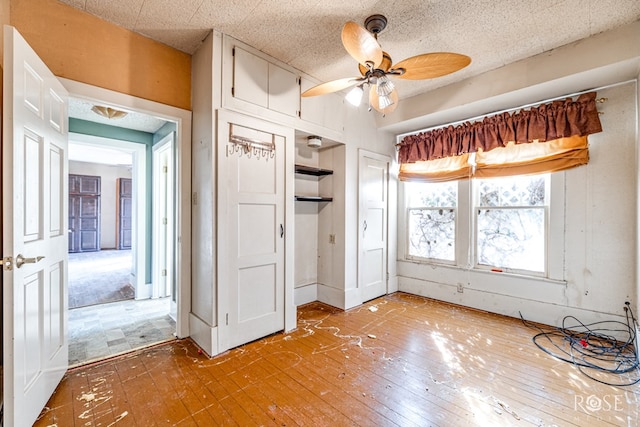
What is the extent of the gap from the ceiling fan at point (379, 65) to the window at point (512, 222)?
1.94m

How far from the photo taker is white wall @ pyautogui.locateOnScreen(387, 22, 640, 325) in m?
2.47

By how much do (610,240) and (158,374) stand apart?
4.20 meters

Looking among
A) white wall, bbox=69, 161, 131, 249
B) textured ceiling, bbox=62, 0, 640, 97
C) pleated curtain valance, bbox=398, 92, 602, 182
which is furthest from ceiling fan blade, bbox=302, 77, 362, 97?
white wall, bbox=69, 161, 131, 249

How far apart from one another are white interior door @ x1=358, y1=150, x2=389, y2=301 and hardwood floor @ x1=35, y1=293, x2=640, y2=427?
3.54 feet

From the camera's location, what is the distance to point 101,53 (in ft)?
7.36

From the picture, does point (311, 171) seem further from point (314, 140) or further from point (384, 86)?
point (384, 86)

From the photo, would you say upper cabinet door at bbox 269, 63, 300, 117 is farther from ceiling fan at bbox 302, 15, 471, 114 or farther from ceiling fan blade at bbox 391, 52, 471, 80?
ceiling fan blade at bbox 391, 52, 471, 80

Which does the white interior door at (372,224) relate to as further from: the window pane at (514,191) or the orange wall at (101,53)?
the orange wall at (101,53)

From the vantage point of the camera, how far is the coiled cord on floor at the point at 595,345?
224 centimetres

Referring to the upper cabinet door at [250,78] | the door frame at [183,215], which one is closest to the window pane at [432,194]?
the upper cabinet door at [250,78]

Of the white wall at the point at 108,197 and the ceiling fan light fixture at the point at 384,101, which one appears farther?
the white wall at the point at 108,197

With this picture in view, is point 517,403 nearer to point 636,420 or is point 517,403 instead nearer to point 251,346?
point 636,420

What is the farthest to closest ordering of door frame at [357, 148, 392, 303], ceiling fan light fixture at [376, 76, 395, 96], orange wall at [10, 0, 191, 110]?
door frame at [357, 148, 392, 303] → ceiling fan light fixture at [376, 76, 395, 96] → orange wall at [10, 0, 191, 110]

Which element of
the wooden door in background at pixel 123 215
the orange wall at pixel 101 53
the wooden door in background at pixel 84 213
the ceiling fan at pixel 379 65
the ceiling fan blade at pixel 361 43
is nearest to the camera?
the ceiling fan blade at pixel 361 43
